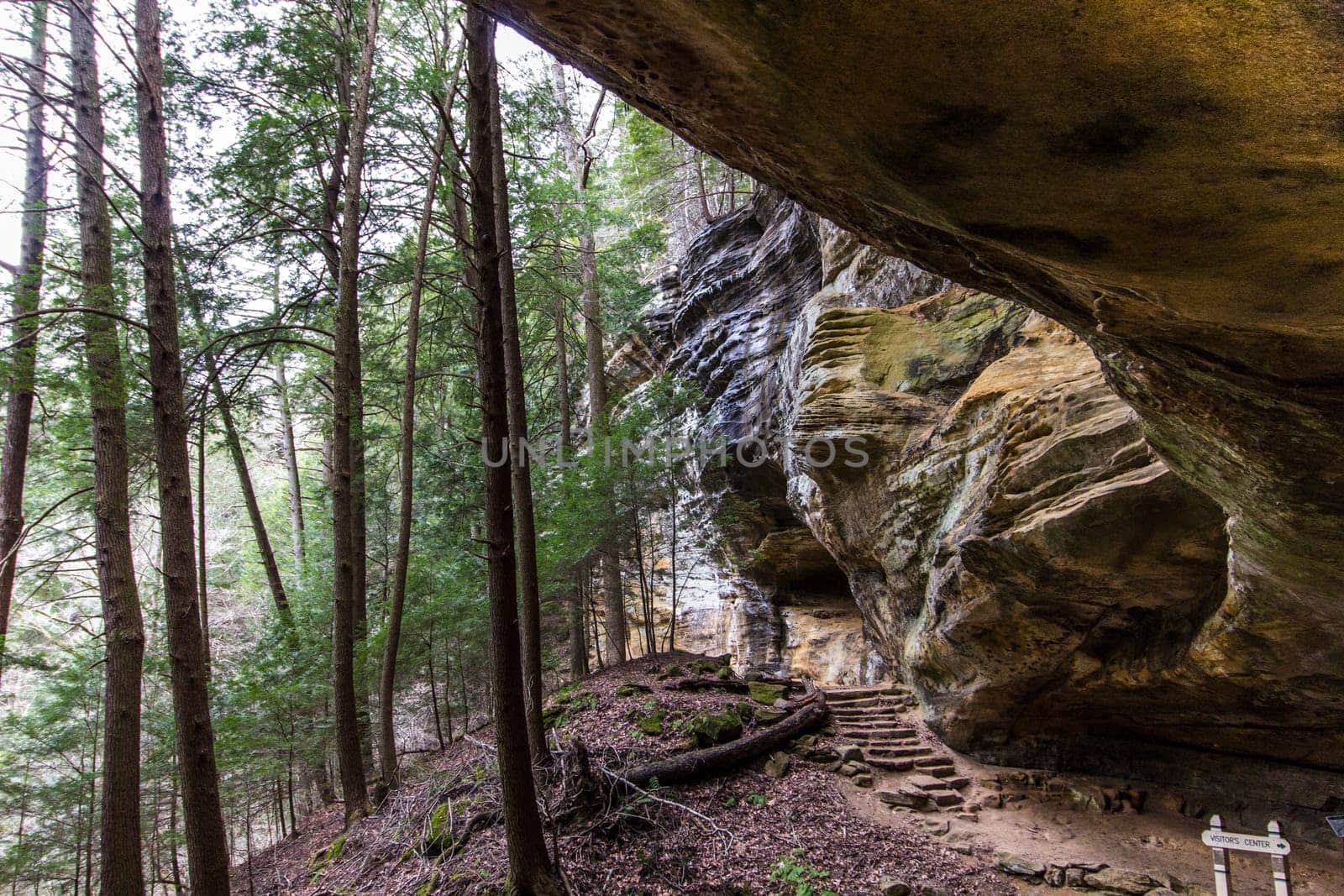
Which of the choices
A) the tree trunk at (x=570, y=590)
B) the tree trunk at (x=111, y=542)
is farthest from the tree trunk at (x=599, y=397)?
the tree trunk at (x=111, y=542)

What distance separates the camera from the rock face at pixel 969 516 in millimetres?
5566

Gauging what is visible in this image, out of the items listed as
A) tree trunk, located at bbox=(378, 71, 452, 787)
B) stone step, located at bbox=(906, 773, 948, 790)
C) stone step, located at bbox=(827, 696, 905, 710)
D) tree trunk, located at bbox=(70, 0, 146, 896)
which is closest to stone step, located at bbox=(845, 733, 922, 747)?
stone step, located at bbox=(906, 773, 948, 790)

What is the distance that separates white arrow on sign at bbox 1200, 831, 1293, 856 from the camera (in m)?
3.68

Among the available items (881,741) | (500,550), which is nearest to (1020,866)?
(881,741)

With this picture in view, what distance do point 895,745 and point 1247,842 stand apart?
487 cm

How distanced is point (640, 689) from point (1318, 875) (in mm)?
7265

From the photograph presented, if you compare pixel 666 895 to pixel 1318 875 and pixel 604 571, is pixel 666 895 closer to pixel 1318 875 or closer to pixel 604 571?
pixel 1318 875

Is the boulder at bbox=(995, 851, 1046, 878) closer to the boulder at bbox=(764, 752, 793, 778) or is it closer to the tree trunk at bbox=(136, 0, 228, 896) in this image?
the boulder at bbox=(764, 752, 793, 778)

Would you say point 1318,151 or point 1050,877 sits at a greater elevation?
point 1318,151

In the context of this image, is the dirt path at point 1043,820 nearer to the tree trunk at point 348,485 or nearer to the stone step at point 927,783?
the stone step at point 927,783

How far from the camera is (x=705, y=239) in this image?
16.0 m

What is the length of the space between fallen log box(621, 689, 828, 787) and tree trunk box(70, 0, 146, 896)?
3878 mm

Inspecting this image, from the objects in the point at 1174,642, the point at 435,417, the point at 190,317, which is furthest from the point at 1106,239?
the point at 435,417

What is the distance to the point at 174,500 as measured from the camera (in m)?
4.32
